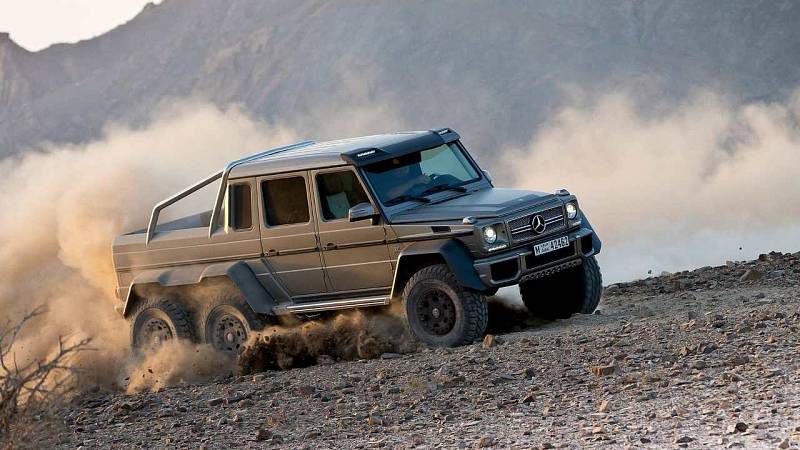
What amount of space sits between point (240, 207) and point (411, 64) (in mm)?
136187

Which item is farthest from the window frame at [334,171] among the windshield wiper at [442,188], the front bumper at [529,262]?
the front bumper at [529,262]

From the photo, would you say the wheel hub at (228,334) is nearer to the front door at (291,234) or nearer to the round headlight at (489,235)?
the front door at (291,234)

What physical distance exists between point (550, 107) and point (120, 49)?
56710 mm

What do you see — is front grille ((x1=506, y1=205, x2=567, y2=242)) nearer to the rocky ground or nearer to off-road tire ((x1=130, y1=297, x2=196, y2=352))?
the rocky ground

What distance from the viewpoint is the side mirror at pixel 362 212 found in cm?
→ 1315

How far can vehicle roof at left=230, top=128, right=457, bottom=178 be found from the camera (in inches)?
535

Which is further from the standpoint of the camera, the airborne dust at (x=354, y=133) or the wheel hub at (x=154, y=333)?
the wheel hub at (x=154, y=333)

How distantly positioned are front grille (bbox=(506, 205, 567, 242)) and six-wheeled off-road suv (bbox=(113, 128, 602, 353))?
0.05 ft

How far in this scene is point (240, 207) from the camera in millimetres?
14133

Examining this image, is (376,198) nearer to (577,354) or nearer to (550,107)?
(577,354)

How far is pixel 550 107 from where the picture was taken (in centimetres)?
14112

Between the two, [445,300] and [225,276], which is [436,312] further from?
[225,276]

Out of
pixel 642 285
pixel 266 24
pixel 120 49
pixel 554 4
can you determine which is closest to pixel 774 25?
pixel 554 4

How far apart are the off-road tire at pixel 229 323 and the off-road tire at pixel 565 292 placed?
2.59 meters
